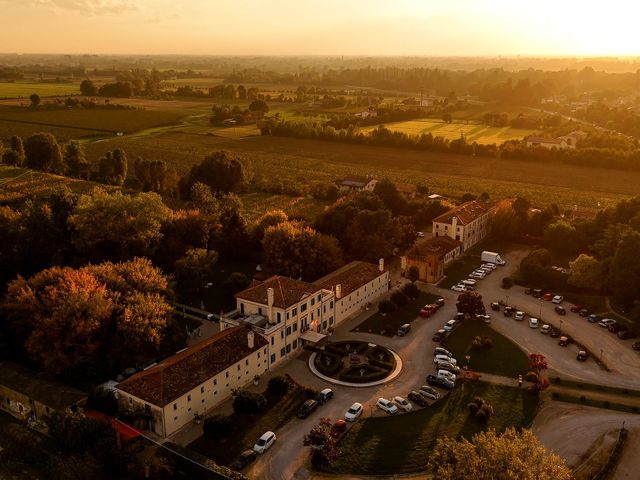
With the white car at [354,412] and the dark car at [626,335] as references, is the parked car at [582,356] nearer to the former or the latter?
the dark car at [626,335]

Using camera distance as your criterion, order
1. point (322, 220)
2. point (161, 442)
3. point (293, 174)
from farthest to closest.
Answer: point (293, 174), point (322, 220), point (161, 442)

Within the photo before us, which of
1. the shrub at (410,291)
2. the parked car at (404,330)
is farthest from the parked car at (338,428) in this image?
the shrub at (410,291)

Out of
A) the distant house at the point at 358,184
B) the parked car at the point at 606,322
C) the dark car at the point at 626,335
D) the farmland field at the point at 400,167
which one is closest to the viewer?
the dark car at the point at 626,335

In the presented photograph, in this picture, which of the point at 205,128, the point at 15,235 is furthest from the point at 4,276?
the point at 205,128

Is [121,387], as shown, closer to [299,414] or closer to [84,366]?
[84,366]

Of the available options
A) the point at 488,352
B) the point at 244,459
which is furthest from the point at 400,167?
the point at 244,459

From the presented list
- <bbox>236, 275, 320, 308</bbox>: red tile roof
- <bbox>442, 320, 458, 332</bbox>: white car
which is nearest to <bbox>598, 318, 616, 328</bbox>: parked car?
<bbox>442, 320, 458, 332</bbox>: white car

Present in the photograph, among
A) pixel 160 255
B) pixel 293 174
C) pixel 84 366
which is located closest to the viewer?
pixel 84 366

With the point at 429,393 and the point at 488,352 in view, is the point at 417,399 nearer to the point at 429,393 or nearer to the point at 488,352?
the point at 429,393
